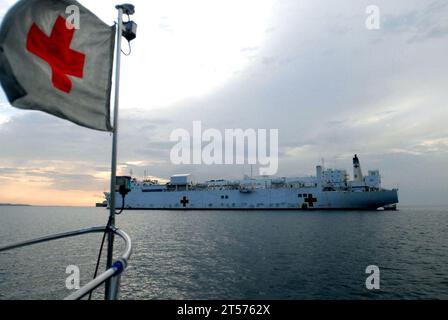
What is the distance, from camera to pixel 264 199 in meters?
75.4

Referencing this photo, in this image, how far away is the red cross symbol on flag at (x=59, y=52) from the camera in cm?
263

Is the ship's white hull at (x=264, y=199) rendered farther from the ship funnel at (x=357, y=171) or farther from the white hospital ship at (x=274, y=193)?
the ship funnel at (x=357, y=171)

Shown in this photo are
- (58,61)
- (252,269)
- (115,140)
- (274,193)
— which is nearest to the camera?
(58,61)

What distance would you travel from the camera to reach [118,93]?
3.32 m

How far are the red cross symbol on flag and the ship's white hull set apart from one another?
7170cm

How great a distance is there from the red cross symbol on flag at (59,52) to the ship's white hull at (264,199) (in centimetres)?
7170

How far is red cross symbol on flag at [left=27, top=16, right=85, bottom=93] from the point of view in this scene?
263 centimetres

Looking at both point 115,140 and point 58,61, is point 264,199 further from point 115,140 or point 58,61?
point 58,61

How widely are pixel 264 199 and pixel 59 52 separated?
244ft

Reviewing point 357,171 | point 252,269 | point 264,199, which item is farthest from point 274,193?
point 252,269

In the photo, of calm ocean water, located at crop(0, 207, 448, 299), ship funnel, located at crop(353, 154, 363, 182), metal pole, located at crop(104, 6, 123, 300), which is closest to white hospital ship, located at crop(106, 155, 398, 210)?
ship funnel, located at crop(353, 154, 363, 182)

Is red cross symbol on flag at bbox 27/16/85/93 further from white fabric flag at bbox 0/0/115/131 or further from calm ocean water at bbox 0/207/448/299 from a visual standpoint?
calm ocean water at bbox 0/207/448/299
